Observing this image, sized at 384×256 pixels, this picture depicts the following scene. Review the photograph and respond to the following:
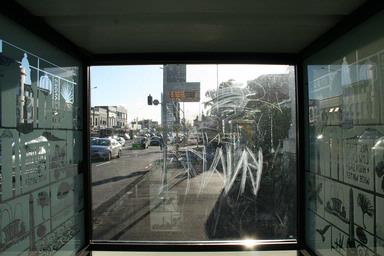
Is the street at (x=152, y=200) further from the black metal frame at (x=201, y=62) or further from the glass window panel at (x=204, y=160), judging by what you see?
the black metal frame at (x=201, y=62)

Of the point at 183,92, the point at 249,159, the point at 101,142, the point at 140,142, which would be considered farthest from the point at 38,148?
the point at 249,159

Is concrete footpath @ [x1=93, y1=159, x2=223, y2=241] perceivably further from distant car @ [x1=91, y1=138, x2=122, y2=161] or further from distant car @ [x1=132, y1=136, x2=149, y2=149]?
distant car @ [x1=91, y1=138, x2=122, y2=161]

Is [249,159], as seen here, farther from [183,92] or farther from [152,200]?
[152,200]

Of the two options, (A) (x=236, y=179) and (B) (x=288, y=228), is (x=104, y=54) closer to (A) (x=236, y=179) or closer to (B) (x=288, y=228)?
(A) (x=236, y=179)

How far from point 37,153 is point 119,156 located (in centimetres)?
134

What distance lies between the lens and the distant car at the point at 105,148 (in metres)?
4.25

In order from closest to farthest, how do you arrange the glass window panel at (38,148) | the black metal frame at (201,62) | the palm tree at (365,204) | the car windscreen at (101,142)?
1. the glass window panel at (38,148)
2. the palm tree at (365,204)
3. the black metal frame at (201,62)
4. the car windscreen at (101,142)

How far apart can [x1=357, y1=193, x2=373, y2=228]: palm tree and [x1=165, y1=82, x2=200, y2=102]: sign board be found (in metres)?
1.97

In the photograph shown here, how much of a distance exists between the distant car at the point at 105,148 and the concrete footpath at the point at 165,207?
0.39m

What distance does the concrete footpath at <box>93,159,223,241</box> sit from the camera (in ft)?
14.0

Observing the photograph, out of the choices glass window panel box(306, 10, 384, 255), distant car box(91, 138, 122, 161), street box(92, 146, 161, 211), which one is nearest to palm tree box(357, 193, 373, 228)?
glass window panel box(306, 10, 384, 255)

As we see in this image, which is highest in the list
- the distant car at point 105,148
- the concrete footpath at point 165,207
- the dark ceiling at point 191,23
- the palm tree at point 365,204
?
the dark ceiling at point 191,23

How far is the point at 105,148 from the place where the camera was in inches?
171

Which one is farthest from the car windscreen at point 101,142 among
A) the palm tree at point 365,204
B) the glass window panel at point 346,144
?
the palm tree at point 365,204
